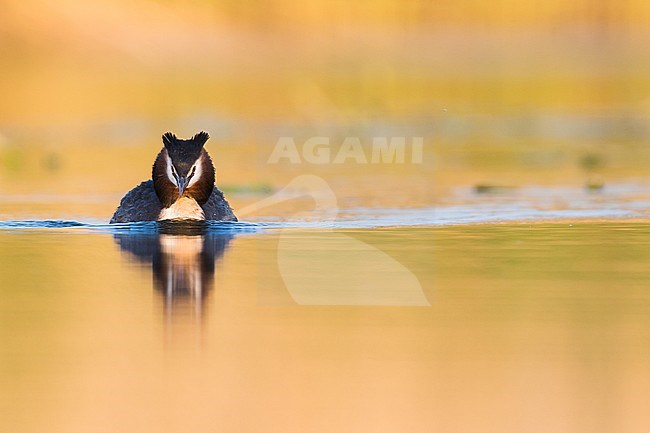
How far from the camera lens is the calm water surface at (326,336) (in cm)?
611

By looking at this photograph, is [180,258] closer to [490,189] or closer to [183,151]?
[183,151]

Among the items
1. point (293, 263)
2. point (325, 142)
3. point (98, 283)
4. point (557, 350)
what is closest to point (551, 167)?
point (325, 142)

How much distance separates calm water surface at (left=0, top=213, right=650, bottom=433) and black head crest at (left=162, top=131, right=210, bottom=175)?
264cm

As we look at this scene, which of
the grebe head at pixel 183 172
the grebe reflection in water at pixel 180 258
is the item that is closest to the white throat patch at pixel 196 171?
the grebe head at pixel 183 172

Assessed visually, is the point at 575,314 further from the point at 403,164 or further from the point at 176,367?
the point at 403,164

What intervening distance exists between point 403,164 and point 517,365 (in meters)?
18.3

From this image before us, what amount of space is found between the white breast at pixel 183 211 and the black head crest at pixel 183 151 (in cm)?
33

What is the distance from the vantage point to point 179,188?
14836mm

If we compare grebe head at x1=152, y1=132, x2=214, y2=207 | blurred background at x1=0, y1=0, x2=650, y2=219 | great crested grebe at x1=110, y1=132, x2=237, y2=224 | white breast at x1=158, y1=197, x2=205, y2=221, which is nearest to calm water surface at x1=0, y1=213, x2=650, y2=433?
white breast at x1=158, y1=197, x2=205, y2=221

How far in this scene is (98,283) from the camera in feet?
32.1

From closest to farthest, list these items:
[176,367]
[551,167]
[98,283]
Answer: [176,367]
[98,283]
[551,167]

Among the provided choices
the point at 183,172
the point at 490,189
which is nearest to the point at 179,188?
the point at 183,172

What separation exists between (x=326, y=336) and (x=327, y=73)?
84.6 ft

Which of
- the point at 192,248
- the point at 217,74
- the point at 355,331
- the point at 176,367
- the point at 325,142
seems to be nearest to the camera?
the point at 176,367
